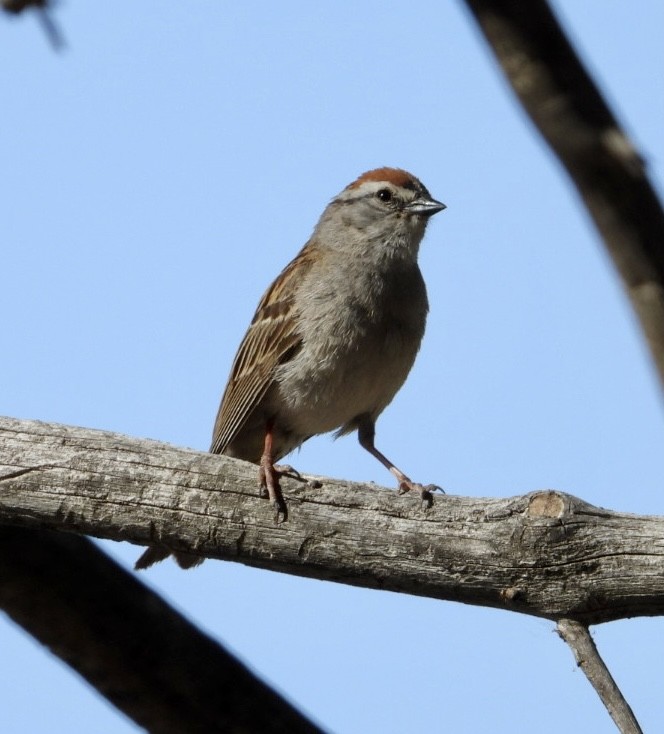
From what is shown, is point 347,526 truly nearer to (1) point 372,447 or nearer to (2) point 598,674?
(2) point 598,674

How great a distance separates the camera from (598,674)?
9.91 ft

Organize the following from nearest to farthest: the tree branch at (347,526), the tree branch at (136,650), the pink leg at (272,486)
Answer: the tree branch at (347,526) → the tree branch at (136,650) → the pink leg at (272,486)

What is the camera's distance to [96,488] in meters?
3.96

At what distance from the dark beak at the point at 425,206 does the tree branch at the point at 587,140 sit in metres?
4.98

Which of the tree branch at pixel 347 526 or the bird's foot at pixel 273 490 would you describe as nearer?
the tree branch at pixel 347 526

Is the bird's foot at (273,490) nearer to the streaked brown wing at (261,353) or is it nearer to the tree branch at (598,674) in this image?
the tree branch at (598,674)

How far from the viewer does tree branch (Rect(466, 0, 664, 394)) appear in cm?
108

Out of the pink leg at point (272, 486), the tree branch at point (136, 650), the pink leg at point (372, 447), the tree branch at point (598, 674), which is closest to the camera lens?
the tree branch at point (598, 674)

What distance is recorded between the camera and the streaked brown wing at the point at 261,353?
5.58 m

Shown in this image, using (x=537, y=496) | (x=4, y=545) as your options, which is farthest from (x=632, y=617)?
(x=4, y=545)

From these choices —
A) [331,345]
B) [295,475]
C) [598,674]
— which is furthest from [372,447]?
[598,674]

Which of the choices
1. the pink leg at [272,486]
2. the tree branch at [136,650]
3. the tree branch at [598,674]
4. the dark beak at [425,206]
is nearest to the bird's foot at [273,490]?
the pink leg at [272,486]

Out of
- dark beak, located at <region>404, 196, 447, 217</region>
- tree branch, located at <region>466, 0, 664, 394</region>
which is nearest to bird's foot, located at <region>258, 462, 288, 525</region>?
dark beak, located at <region>404, 196, 447, 217</region>

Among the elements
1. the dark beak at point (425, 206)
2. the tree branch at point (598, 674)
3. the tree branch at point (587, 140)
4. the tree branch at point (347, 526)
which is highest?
the tree branch at point (587, 140)
